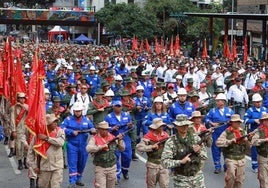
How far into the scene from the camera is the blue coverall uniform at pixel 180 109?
13523 mm

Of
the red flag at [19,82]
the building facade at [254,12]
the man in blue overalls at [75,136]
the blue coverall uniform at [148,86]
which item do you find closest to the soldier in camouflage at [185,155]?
the man in blue overalls at [75,136]

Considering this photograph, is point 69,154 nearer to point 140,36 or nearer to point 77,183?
point 77,183

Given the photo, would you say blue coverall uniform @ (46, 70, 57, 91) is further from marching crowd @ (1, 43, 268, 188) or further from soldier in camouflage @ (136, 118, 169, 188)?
soldier in camouflage @ (136, 118, 169, 188)

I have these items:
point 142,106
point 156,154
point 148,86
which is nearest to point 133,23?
point 148,86

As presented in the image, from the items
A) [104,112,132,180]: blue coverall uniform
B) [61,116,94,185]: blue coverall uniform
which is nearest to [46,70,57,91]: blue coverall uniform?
[104,112,132,180]: blue coverall uniform

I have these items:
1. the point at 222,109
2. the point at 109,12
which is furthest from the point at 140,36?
the point at 222,109

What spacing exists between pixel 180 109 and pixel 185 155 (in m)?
5.45

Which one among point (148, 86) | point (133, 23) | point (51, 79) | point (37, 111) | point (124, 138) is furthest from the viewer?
point (133, 23)

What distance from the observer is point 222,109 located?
12.7 metres

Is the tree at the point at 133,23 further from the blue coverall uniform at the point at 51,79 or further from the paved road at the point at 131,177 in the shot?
the paved road at the point at 131,177

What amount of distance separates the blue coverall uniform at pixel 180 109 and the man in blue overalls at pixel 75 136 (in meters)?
2.67

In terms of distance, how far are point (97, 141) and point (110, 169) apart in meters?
0.51

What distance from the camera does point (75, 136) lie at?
11.4 metres

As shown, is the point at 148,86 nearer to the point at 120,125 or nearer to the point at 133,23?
the point at 120,125
